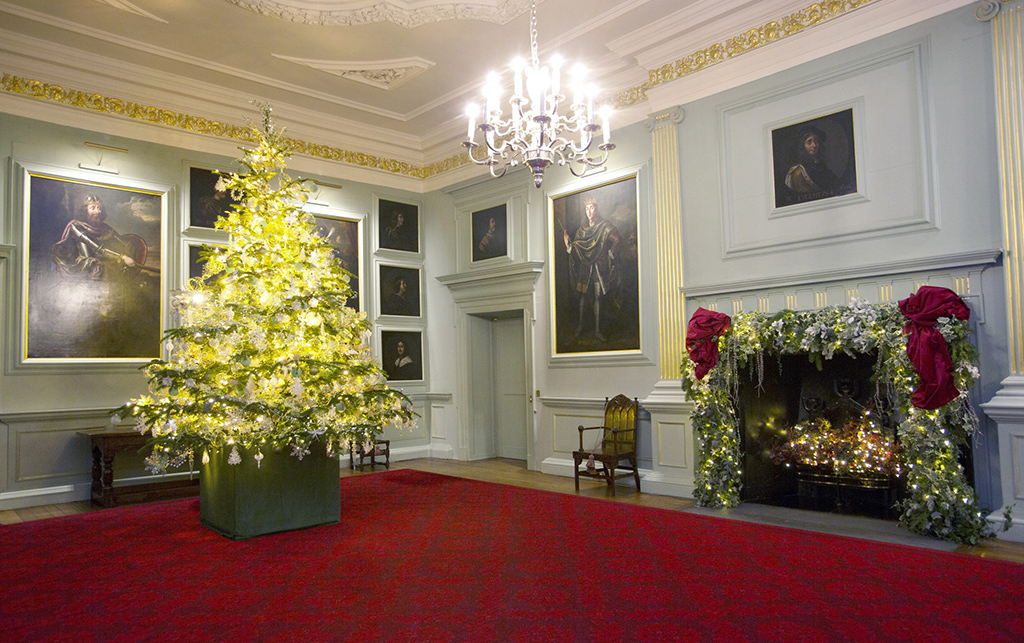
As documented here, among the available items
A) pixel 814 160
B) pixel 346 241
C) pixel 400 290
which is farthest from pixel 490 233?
pixel 814 160

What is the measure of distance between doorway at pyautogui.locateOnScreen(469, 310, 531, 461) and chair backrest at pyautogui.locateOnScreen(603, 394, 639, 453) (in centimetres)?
238

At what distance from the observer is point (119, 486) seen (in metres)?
7.63

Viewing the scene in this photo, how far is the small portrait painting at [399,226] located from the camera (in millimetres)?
10484

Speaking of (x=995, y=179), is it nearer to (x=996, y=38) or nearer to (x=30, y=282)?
(x=996, y=38)

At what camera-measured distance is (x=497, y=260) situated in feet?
32.3

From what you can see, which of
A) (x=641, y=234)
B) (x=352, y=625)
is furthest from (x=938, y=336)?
(x=352, y=625)

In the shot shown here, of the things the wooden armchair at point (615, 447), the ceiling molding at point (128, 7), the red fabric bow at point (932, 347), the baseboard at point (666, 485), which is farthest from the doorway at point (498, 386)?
the red fabric bow at point (932, 347)

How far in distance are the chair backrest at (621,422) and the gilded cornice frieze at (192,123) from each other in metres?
4.58

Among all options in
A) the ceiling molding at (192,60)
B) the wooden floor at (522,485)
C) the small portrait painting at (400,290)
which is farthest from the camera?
the small portrait painting at (400,290)

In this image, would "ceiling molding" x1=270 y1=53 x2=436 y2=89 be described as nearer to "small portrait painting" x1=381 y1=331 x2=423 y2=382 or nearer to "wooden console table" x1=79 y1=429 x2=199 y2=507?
"small portrait painting" x1=381 y1=331 x2=423 y2=382

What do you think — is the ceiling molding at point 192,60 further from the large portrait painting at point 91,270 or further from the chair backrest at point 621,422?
the chair backrest at point 621,422

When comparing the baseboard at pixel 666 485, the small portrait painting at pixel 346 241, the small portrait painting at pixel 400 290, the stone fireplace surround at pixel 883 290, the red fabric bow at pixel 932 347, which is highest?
the small portrait painting at pixel 346 241

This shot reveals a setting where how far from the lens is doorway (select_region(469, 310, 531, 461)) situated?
404 inches

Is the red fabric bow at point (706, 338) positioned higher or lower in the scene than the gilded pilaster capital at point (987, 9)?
lower
